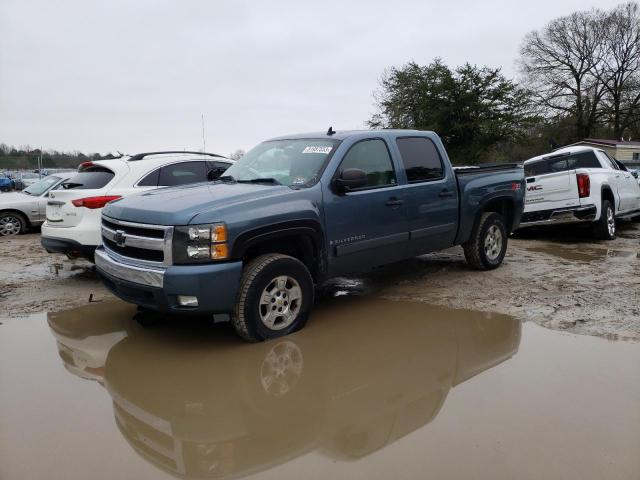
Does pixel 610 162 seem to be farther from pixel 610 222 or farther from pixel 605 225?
pixel 605 225

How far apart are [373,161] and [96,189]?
3605 millimetres

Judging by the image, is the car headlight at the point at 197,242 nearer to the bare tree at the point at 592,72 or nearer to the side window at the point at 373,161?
the side window at the point at 373,161

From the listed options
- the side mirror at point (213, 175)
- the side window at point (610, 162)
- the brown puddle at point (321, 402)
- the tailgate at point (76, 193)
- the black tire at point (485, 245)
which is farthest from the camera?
the side window at point (610, 162)

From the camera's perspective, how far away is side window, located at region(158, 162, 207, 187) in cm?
745

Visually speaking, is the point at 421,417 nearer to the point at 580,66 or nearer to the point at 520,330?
the point at 520,330

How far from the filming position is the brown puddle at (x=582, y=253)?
27.5 ft

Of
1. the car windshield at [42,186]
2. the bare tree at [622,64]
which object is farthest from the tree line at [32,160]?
the bare tree at [622,64]

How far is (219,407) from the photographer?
11.7 feet

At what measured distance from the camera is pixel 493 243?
7500 millimetres

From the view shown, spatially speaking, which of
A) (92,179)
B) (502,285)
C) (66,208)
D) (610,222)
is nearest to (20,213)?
(92,179)

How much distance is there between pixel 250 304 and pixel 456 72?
2962 cm

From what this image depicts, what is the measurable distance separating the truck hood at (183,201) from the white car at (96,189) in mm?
1292

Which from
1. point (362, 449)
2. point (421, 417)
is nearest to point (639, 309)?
point (421, 417)

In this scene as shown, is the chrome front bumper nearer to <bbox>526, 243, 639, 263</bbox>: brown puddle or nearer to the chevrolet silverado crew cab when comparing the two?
the chevrolet silverado crew cab
